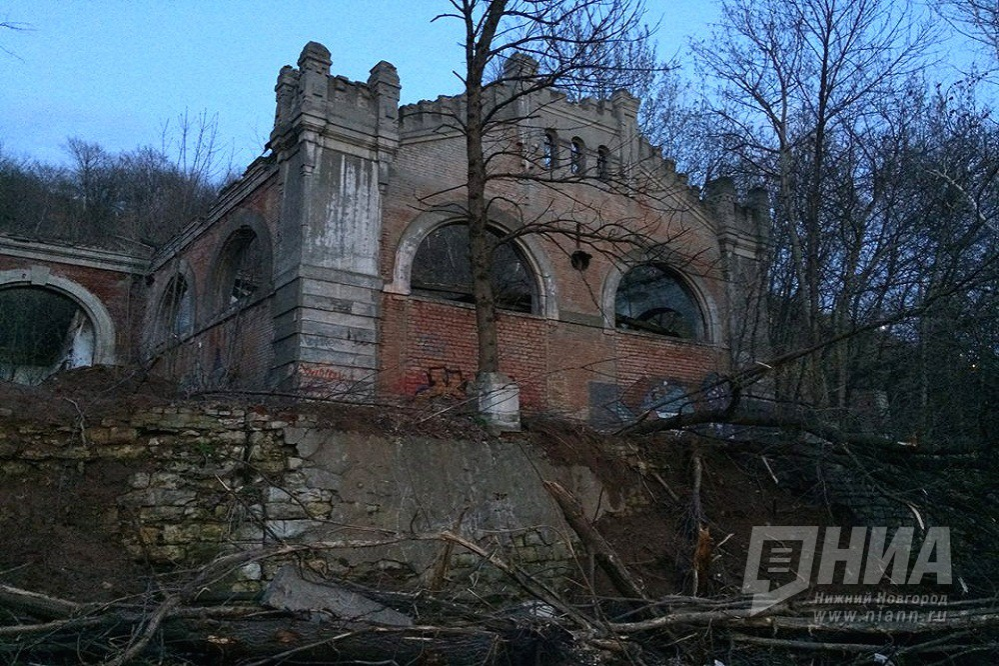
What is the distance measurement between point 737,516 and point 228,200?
10455 mm

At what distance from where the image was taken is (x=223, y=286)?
14500 millimetres

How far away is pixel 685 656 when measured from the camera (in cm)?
496

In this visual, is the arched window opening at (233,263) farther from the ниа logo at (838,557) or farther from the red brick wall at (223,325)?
the ниа logo at (838,557)

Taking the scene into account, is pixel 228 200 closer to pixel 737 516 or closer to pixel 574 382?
pixel 574 382

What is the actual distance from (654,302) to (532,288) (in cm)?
464

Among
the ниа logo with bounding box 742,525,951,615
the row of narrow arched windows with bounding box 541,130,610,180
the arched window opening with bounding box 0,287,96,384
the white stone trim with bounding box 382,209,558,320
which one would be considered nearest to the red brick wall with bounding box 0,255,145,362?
the arched window opening with bounding box 0,287,96,384

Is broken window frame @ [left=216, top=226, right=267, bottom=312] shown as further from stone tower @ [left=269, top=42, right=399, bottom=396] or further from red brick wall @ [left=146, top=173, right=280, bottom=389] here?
stone tower @ [left=269, top=42, right=399, bottom=396]

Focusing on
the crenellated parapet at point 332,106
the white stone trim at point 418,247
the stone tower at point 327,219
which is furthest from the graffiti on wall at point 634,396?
the crenellated parapet at point 332,106

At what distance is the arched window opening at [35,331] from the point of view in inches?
902

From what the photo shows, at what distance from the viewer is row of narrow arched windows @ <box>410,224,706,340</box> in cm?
1357

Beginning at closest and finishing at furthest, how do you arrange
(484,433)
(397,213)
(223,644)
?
(223,644) < (484,433) < (397,213)

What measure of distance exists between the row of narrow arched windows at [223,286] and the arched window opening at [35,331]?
7653 millimetres

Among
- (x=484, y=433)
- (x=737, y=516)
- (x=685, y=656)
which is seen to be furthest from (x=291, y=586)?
(x=737, y=516)

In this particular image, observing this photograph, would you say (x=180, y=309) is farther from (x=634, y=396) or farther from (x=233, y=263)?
(x=634, y=396)
